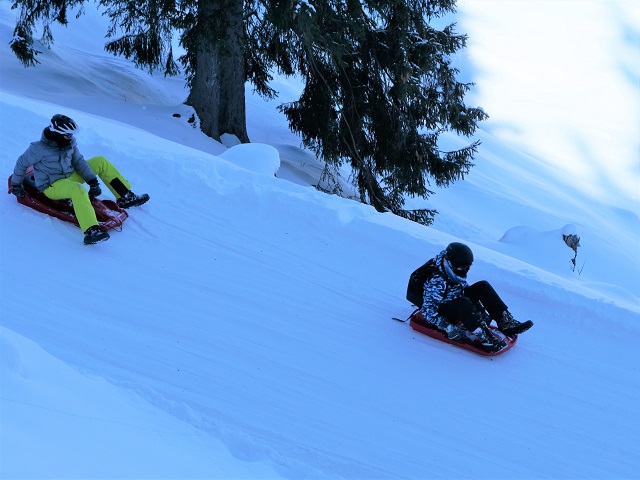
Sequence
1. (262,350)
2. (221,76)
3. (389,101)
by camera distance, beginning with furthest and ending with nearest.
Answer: (389,101), (221,76), (262,350)

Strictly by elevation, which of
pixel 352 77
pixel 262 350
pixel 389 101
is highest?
pixel 352 77

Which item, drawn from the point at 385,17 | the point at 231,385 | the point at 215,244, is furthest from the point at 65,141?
the point at 385,17

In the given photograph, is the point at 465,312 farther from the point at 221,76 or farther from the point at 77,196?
the point at 221,76

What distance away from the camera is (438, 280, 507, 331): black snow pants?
5379mm

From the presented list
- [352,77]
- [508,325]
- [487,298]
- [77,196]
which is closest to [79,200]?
[77,196]

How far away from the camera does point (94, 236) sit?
6.11 metres

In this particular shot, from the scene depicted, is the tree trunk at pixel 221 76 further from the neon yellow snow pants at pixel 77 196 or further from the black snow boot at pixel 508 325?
the black snow boot at pixel 508 325

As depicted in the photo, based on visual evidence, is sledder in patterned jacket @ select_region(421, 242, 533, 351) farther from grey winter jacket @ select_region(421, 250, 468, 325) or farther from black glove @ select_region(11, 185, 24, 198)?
black glove @ select_region(11, 185, 24, 198)

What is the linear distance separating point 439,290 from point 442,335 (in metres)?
0.42

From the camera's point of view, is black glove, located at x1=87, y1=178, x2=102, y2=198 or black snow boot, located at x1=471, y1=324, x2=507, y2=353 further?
black glove, located at x1=87, y1=178, x2=102, y2=198

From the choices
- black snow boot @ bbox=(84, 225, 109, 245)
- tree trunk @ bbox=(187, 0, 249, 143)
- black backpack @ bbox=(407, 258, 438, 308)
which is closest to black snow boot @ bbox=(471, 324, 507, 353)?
black backpack @ bbox=(407, 258, 438, 308)

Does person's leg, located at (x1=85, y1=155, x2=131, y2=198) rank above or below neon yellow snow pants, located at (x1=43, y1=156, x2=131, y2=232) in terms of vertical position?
above

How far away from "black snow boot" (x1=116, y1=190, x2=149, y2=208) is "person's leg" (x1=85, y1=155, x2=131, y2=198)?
0.04 m

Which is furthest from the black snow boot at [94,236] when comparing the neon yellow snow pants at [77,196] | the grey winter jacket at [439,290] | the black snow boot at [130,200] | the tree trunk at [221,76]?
the tree trunk at [221,76]
